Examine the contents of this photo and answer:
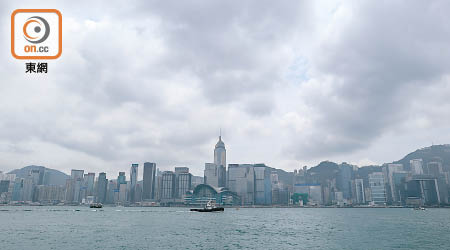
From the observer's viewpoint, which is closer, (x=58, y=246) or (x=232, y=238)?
(x=58, y=246)

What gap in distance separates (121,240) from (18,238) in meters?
23.4

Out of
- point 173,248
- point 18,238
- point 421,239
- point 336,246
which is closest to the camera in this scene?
point 173,248

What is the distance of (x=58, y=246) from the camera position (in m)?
58.1

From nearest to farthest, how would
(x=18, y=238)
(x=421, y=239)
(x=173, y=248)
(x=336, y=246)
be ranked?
(x=173, y=248)
(x=336, y=246)
(x=18, y=238)
(x=421, y=239)

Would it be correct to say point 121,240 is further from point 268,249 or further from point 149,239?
point 268,249

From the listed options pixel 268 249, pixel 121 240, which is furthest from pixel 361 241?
pixel 121 240

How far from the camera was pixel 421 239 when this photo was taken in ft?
240

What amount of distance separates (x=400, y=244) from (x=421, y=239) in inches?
502

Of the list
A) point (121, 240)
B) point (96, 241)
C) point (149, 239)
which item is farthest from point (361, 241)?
point (96, 241)

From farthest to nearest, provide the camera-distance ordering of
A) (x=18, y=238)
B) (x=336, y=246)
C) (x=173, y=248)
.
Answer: (x=18, y=238) < (x=336, y=246) < (x=173, y=248)

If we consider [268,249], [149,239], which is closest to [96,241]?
[149,239]

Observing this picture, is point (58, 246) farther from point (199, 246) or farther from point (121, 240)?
point (199, 246)

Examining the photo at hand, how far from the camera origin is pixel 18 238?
68.3 metres

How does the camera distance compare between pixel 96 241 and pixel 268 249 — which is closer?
pixel 268 249
